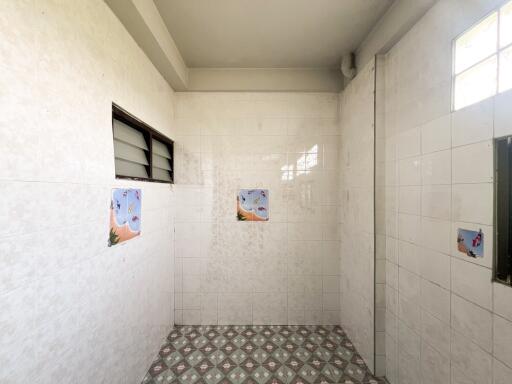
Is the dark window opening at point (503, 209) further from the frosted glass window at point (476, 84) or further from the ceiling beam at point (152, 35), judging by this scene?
the ceiling beam at point (152, 35)

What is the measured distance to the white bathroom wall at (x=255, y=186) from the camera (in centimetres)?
266

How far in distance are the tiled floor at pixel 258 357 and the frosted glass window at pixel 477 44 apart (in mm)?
2383

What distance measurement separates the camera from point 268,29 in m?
1.98

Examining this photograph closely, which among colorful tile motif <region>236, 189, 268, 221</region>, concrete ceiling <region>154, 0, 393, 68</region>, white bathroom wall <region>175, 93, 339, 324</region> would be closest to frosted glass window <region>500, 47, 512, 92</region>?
concrete ceiling <region>154, 0, 393, 68</region>

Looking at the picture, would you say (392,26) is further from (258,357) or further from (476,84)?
(258,357)

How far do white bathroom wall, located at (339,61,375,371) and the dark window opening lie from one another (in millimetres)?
923

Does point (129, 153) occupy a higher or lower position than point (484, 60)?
lower

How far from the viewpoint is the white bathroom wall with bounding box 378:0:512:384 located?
1.08 meters

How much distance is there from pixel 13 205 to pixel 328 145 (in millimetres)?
2621

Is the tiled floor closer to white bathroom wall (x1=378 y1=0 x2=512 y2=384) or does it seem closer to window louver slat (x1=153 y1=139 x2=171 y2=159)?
white bathroom wall (x1=378 y1=0 x2=512 y2=384)

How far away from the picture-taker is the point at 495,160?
1048 mm

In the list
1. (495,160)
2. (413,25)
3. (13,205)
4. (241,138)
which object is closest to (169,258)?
(241,138)

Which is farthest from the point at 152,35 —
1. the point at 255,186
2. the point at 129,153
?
the point at 255,186

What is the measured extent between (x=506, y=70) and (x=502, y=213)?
66 cm
